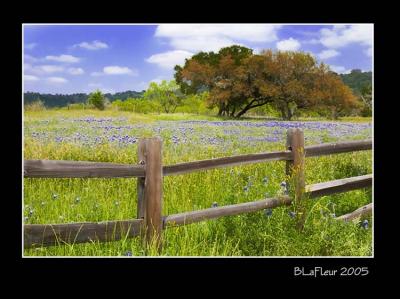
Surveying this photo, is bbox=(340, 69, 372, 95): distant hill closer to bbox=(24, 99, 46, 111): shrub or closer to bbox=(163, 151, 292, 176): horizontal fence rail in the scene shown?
bbox=(163, 151, 292, 176): horizontal fence rail

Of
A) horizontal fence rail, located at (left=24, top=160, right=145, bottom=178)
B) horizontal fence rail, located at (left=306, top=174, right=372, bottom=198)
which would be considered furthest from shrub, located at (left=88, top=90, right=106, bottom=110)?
horizontal fence rail, located at (left=306, top=174, right=372, bottom=198)

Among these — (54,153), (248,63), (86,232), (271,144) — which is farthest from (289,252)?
(248,63)

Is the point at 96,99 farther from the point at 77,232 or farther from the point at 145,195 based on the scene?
the point at 77,232

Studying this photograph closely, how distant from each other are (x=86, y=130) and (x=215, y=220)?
9.27 feet

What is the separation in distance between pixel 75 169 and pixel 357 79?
4.25 m

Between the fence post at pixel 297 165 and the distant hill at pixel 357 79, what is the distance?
1.62 metres

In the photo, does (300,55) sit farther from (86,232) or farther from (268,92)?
(86,232)

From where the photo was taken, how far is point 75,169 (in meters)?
3.87

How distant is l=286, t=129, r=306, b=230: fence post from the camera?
17.4 feet

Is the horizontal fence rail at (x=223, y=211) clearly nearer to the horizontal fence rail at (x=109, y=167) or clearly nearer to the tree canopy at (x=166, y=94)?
the horizontal fence rail at (x=109, y=167)

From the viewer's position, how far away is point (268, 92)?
820cm

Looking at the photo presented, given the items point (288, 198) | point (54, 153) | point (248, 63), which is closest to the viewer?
point (288, 198)

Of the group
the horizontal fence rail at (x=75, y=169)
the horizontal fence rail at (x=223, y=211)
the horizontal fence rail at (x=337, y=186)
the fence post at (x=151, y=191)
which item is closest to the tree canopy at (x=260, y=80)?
the horizontal fence rail at (x=337, y=186)

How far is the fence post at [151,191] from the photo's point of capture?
4250 mm
